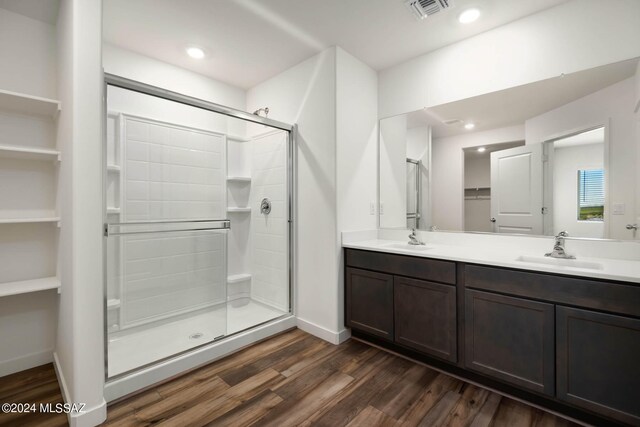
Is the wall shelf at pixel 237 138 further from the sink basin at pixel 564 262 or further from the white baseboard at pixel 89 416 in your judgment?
the sink basin at pixel 564 262

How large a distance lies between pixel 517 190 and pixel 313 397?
211 cm

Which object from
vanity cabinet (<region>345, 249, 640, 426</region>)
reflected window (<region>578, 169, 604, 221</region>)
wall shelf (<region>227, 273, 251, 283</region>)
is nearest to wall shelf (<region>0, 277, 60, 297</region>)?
wall shelf (<region>227, 273, 251, 283</region>)

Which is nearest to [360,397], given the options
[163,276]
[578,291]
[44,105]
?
[578,291]

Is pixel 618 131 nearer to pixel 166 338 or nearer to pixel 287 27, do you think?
pixel 287 27

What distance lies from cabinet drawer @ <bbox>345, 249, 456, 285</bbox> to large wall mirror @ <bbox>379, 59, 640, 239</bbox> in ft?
1.96

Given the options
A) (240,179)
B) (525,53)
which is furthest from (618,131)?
(240,179)

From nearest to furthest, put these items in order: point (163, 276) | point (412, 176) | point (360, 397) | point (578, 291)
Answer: point (578, 291) → point (360, 397) → point (163, 276) → point (412, 176)

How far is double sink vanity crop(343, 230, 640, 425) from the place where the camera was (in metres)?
1.45

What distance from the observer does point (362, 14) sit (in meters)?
2.12

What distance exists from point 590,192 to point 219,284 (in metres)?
2.90

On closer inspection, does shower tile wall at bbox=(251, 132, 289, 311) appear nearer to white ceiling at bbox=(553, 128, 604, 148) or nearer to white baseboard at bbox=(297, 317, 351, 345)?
white baseboard at bbox=(297, 317, 351, 345)

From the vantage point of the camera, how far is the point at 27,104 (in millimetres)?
1950

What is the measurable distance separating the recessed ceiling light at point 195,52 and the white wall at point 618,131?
2.97m

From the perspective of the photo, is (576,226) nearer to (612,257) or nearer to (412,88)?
(612,257)
